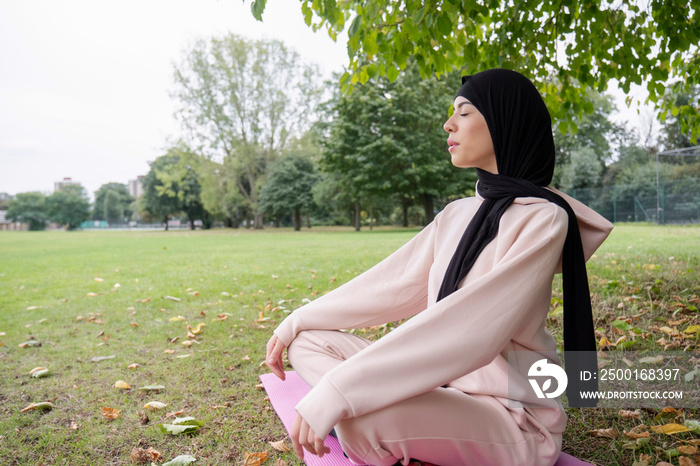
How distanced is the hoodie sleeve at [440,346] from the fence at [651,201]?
2270 cm

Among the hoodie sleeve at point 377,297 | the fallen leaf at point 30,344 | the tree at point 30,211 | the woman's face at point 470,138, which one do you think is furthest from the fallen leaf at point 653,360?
the tree at point 30,211

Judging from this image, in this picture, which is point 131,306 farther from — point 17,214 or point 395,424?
point 17,214

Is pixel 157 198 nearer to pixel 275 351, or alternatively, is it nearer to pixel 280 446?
pixel 280 446

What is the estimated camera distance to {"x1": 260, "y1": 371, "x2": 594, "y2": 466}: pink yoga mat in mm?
1966

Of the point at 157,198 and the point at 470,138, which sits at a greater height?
the point at 157,198

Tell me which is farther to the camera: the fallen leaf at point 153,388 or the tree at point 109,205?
the tree at point 109,205

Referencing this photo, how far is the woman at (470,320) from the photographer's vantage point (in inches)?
52.1

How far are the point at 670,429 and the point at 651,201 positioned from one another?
2431cm

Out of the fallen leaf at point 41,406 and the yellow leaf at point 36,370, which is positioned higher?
the yellow leaf at point 36,370

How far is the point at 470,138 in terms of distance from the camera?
1.75m

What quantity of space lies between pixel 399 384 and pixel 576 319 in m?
0.75

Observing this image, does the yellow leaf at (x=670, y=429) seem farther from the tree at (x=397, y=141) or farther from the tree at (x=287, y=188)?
the tree at (x=287, y=188)

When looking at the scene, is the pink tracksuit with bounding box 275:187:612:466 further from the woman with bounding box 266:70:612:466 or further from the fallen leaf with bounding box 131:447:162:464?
the fallen leaf with bounding box 131:447:162:464

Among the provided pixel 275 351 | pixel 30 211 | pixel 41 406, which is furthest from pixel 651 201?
pixel 30 211
